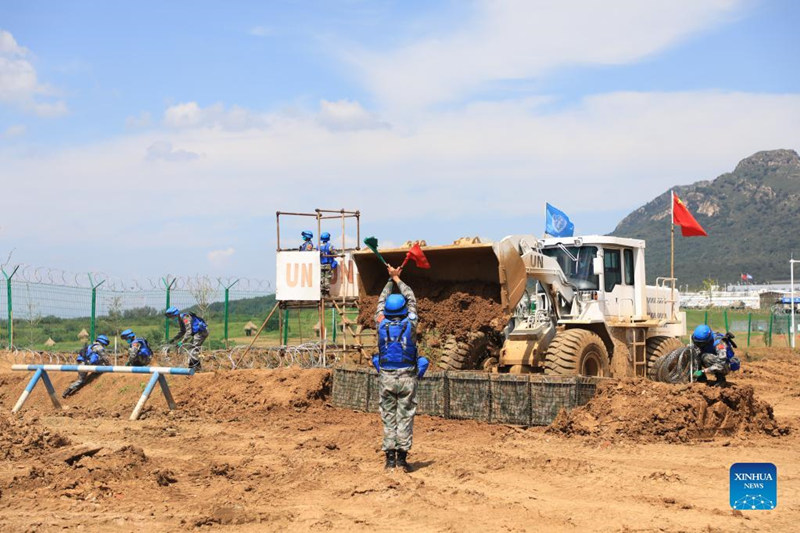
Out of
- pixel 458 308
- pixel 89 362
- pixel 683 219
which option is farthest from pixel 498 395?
pixel 89 362

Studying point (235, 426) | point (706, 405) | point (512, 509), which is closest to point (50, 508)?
point (512, 509)

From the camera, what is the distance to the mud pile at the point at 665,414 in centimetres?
1159

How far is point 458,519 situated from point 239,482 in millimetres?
2721

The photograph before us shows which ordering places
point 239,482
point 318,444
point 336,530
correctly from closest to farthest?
point 336,530 → point 239,482 → point 318,444

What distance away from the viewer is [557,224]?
1855cm

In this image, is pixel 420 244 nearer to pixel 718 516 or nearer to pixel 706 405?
pixel 706 405

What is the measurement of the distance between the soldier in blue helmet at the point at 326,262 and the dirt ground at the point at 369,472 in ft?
13.2

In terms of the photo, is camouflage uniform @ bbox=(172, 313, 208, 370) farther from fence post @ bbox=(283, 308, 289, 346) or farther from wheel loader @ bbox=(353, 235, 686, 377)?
wheel loader @ bbox=(353, 235, 686, 377)

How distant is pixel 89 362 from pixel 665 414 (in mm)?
11787

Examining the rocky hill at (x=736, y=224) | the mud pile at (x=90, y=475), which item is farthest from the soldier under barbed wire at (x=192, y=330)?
the rocky hill at (x=736, y=224)

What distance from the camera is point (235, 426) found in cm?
1362

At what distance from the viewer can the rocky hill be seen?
414 ft

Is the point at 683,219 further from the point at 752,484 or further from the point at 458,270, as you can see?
the point at 752,484

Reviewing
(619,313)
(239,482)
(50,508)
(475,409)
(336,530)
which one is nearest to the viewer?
(336,530)
